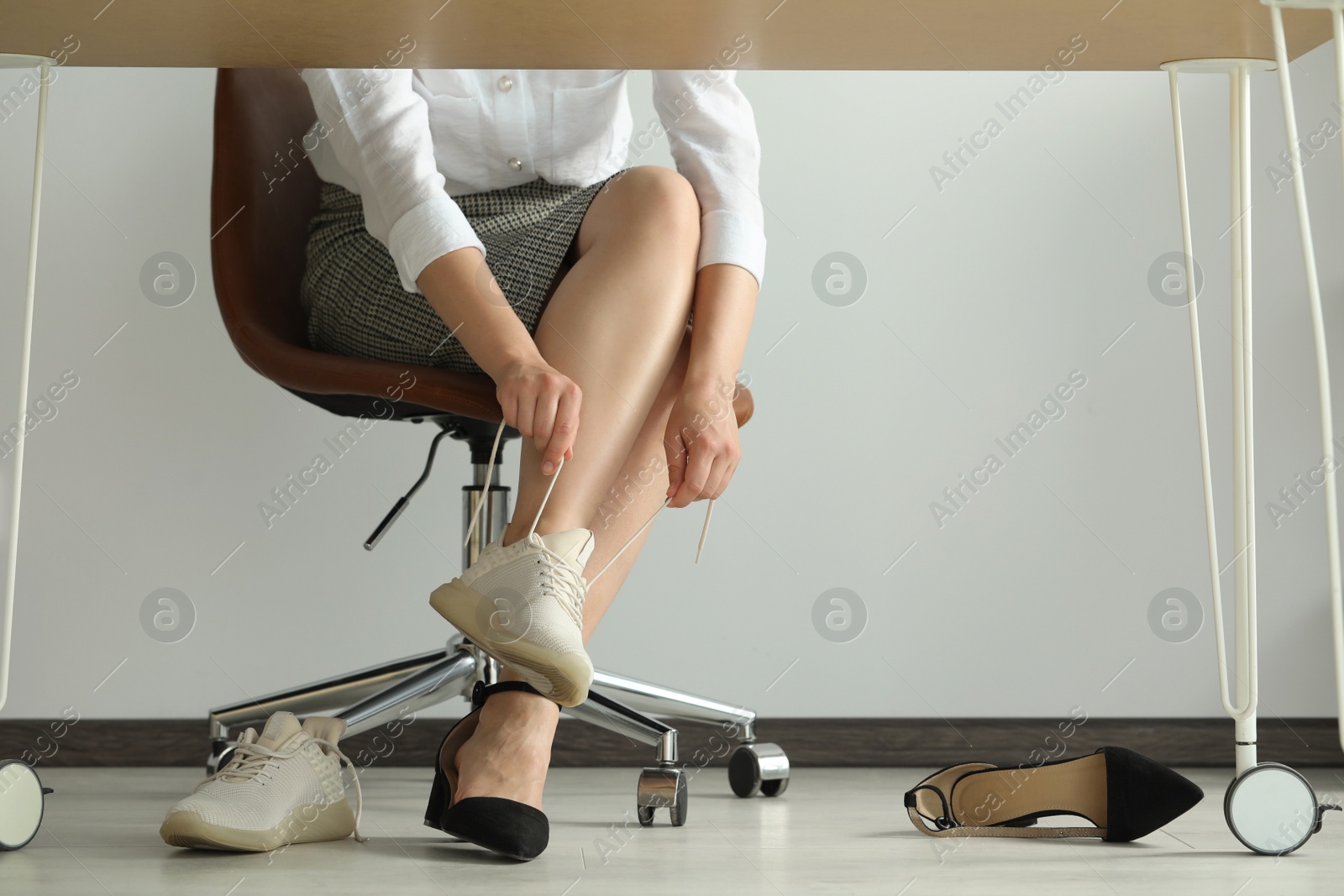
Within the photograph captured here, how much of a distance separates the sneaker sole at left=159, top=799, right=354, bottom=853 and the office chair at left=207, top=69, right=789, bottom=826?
0.70 feet

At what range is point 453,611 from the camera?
0.84 metres

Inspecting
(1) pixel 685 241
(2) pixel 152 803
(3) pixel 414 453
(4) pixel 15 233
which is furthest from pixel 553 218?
(4) pixel 15 233

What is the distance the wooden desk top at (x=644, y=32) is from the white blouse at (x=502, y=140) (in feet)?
0.51

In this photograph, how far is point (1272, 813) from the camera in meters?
A: 0.87

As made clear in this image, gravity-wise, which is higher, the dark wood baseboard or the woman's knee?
the woman's knee

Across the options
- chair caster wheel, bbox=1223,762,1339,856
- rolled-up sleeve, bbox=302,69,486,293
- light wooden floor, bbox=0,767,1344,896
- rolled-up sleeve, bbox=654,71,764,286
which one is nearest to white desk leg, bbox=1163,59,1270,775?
chair caster wheel, bbox=1223,762,1339,856

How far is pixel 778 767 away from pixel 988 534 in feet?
1.64

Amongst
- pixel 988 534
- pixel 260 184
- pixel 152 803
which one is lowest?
pixel 152 803

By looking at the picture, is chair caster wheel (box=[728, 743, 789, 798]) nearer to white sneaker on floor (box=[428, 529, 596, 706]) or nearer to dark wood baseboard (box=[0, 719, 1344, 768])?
dark wood baseboard (box=[0, 719, 1344, 768])

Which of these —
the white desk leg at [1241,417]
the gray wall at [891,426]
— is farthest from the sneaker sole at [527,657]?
the gray wall at [891,426]

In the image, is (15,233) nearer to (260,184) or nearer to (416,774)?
(260,184)

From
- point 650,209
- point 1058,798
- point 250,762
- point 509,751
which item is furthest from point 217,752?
point 1058,798

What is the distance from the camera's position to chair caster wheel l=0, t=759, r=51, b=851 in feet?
2.82

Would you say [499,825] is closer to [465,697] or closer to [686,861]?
[686,861]
